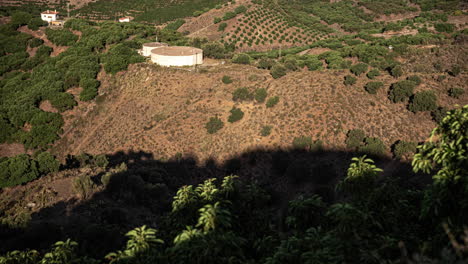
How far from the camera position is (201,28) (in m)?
69.9

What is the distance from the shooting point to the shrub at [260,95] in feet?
128

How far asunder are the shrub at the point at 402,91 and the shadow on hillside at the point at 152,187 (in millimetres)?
8652

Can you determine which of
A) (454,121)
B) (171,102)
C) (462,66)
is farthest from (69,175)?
(462,66)

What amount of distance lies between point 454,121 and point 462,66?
35.7 meters

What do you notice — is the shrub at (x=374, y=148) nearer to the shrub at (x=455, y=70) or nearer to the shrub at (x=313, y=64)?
the shrub at (x=455, y=70)

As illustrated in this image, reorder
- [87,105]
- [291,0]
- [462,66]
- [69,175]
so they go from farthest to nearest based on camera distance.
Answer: [291,0], [87,105], [462,66], [69,175]

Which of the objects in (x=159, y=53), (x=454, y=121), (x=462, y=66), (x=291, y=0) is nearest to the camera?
(x=454, y=121)

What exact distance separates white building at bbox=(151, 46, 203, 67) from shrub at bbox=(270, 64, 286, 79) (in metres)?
11.7

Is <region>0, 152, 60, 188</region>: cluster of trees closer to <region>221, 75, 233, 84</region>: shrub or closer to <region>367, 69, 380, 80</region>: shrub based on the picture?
<region>221, 75, 233, 84</region>: shrub

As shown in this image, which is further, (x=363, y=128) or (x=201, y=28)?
(x=201, y=28)

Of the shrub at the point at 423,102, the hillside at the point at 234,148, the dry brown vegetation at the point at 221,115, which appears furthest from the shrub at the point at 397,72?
the shrub at the point at 423,102

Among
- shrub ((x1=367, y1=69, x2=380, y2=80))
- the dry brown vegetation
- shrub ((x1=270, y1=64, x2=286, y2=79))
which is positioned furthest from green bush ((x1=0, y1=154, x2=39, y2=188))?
shrub ((x1=367, y1=69, x2=380, y2=80))

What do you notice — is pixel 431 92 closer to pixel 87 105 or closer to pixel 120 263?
pixel 120 263

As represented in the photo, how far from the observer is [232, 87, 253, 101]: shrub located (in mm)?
39531
